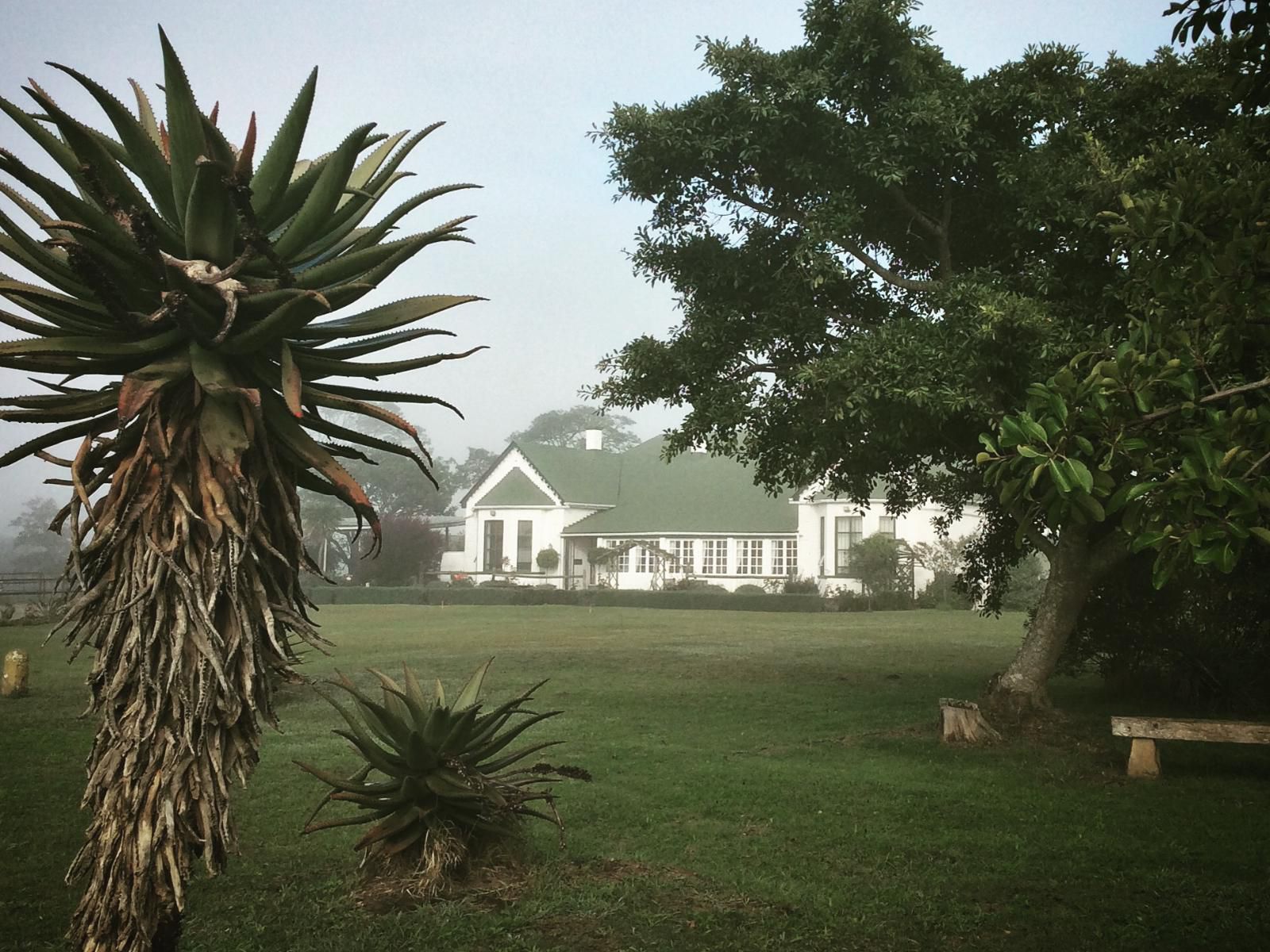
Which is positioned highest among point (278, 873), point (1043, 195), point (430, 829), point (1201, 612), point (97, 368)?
point (1043, 195)

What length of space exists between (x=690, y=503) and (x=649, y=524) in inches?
83.1

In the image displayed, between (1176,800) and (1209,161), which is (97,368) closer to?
(1176,800)

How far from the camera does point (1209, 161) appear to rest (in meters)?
10.1

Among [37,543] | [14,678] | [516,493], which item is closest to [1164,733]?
[14,678]

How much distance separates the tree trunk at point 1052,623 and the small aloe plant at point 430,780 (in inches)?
317

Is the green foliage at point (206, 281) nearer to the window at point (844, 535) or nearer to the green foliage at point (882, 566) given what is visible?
the green foliage at point (882, 566)

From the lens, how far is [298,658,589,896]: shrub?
5961 millimetres

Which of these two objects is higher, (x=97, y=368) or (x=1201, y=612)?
(x=97, y=368)

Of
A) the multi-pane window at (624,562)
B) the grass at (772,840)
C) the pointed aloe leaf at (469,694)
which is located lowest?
the grass at (772,840)

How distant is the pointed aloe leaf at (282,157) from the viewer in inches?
114

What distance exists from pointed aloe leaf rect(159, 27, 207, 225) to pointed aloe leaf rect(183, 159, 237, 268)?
0.05 meters

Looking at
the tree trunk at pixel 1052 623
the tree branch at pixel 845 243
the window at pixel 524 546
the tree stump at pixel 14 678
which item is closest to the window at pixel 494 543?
the window at pixel 524 546

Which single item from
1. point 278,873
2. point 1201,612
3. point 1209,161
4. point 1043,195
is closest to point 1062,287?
point 1043,195

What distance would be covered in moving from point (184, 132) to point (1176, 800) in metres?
9.52
